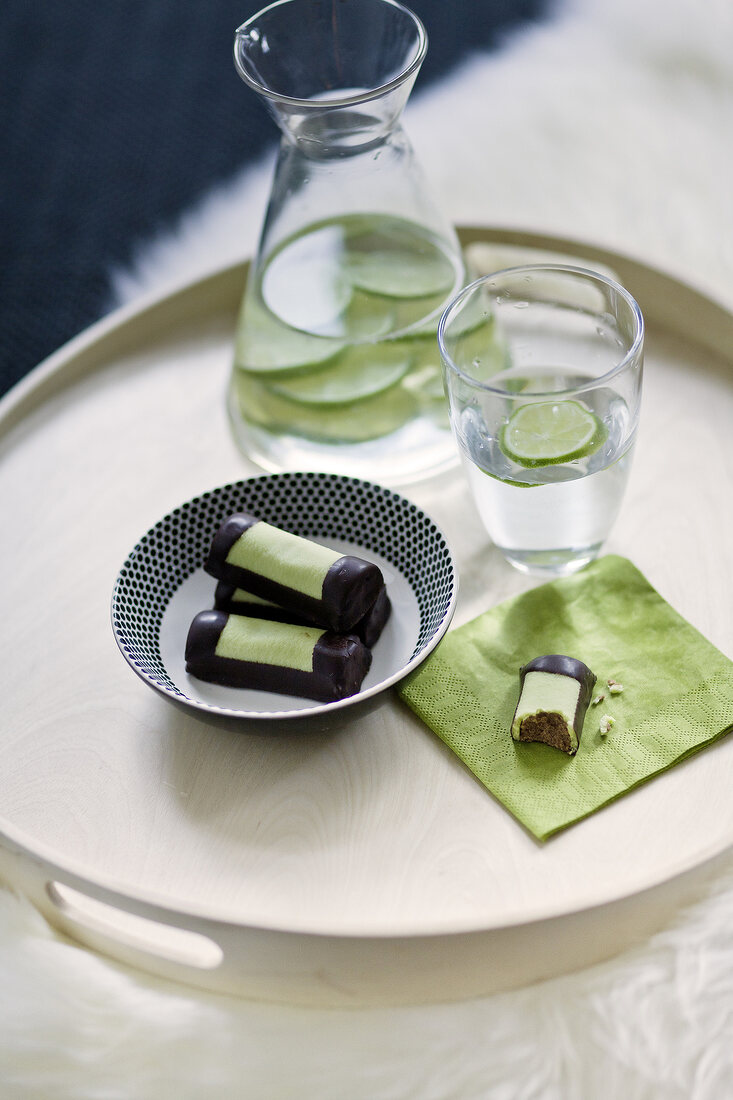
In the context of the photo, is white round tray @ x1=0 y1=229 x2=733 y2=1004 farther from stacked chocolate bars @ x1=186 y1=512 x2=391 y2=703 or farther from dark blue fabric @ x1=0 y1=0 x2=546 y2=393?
dark blue fabric @ x1=0 y1=0 x2=546 y2=393

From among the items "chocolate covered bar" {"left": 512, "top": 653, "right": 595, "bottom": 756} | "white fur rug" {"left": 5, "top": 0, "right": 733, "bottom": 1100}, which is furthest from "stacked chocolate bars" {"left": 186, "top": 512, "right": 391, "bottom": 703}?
"white fur rug" {"left": 5, "top": 0, "right": 733, "bottom": 1100}

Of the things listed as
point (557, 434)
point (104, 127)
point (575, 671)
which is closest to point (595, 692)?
point (575, 671)

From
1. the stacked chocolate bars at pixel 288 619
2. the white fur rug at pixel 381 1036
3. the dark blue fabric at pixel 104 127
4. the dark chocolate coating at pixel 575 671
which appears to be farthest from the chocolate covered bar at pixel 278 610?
the dark blue fabric at pixel 104 127

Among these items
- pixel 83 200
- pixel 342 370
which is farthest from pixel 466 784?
pixel 83 200

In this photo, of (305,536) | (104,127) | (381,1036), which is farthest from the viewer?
(104,127)

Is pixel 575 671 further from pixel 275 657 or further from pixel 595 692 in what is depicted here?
pixel 275 657

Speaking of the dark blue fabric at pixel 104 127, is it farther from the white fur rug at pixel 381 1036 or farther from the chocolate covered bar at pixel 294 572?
the white fur rug at pixel 381 1036

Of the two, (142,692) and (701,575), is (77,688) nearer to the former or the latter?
(142,692)
